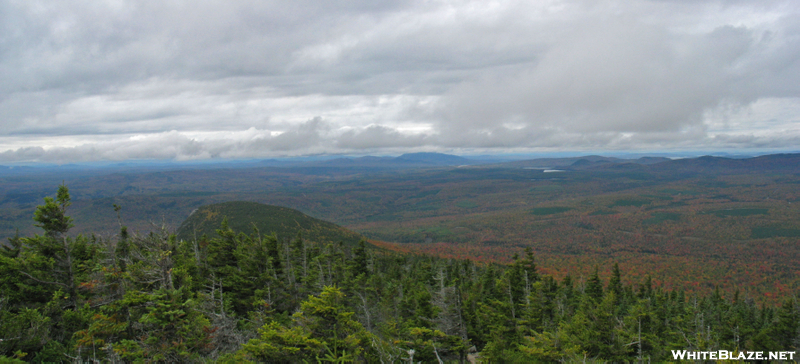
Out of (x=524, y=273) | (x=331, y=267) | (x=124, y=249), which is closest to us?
(x=124, y=249)

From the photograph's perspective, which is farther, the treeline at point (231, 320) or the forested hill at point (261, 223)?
the forested hill at point (261, 223)

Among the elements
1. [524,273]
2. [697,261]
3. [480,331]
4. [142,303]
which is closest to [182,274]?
[142,303]

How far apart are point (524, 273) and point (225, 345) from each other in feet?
106

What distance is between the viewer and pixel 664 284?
374 ft

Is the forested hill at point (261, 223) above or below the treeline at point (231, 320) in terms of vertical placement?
below

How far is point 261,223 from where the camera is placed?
15538cm

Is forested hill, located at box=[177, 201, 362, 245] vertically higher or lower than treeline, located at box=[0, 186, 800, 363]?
lower

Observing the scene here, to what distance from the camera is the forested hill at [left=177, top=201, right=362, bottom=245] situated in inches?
5645

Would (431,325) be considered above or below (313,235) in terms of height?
above

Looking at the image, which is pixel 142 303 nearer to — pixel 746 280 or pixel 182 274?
pixel 182 274

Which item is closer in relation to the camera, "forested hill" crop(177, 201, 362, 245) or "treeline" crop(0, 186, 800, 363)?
"treeline" crop(0, 186, 800, 363)

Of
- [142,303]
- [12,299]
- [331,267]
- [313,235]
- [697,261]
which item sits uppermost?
[142,303]

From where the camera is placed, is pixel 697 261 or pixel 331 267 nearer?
pixel 331 267

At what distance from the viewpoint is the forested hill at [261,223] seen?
470 feet
